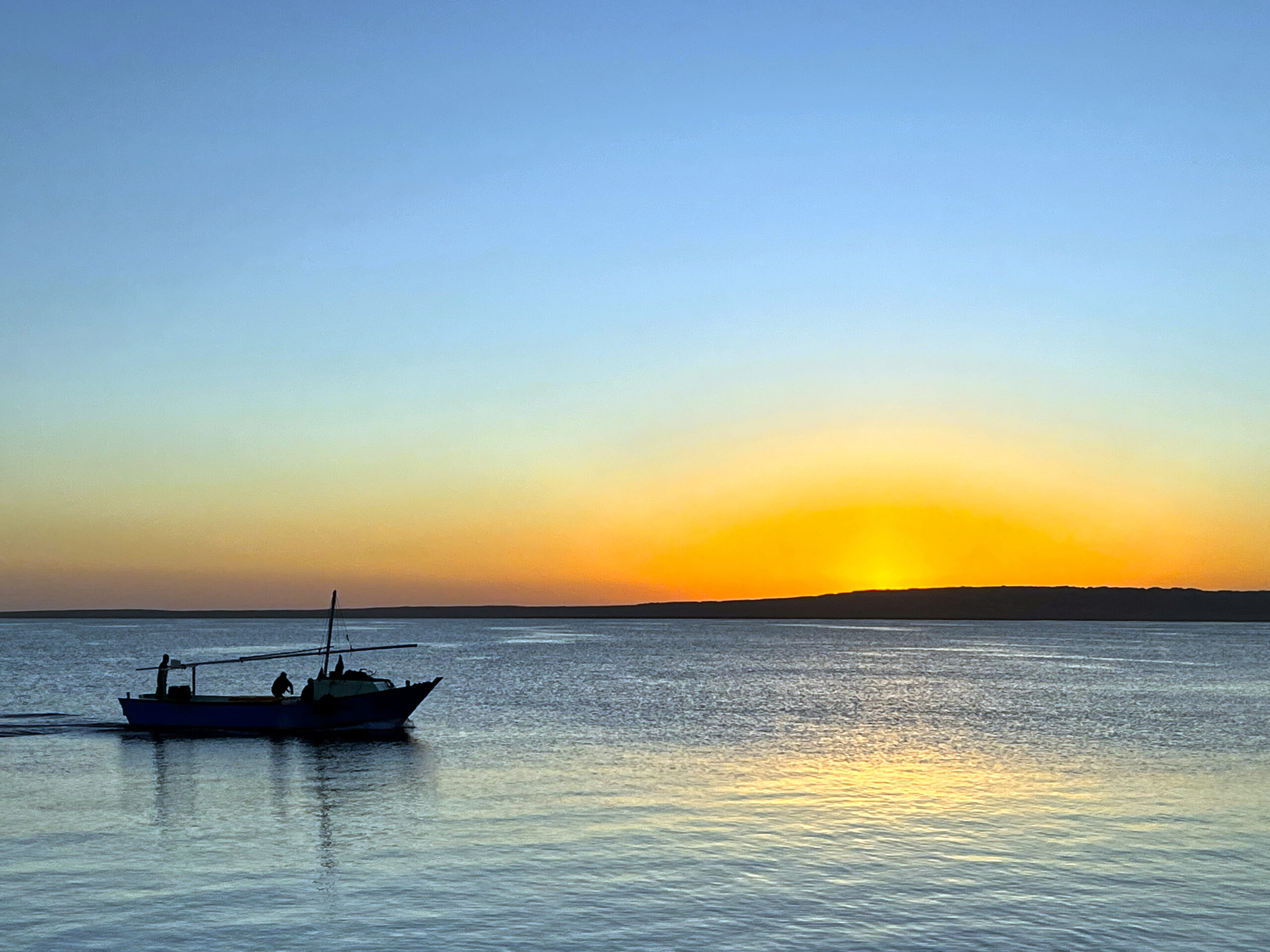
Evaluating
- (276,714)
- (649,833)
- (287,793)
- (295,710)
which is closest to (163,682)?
(276,714)

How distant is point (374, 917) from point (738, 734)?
111ft

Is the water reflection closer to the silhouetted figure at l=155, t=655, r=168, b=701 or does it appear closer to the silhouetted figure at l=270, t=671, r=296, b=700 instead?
the silhouetted figure at l=270, t=671, r=296, b=700

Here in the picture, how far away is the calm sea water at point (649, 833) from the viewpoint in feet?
65.7

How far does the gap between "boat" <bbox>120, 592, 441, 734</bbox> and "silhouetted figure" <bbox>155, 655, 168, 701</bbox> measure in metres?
0.33

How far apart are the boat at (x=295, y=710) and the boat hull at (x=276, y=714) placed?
0.02 m

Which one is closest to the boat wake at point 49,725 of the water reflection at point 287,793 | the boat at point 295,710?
the boat at point 295,710

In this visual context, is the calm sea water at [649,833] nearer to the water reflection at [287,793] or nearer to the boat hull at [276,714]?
the water reflection at [287,793]

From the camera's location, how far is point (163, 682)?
56.5m

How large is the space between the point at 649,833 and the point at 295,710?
92.7 feet

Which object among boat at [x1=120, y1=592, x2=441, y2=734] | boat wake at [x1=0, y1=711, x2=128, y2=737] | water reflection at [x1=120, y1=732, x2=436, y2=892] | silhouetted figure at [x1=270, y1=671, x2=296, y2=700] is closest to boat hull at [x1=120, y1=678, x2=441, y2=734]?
boat at [x1=120, y1=592, x2=441, y2=734]

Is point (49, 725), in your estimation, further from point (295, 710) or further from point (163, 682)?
point (295, 710)

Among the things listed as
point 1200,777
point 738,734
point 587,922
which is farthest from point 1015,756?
point 587,922

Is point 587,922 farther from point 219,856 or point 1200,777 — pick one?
point 1200,777

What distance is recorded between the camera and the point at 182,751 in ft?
154
